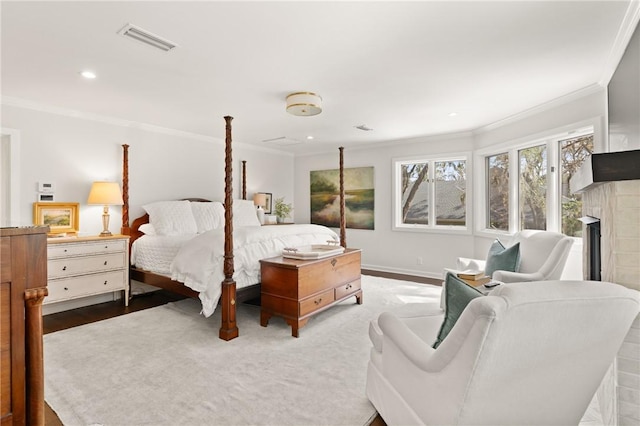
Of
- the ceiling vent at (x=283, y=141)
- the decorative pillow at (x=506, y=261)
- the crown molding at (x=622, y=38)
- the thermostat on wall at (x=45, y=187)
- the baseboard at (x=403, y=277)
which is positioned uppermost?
the ceiling vent at (x=283, y=141)

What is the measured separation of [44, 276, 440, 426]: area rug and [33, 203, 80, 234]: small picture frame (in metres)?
1.33

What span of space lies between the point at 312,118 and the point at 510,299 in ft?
12.4

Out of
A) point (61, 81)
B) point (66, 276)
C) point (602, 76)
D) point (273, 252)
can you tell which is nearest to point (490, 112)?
point (602, 76)

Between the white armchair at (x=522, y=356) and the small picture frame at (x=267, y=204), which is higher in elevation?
the small picture frame at (x=267, y=204)

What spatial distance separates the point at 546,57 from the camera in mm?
2639

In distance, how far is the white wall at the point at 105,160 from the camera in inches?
145

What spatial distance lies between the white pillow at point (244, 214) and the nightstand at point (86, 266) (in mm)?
1592

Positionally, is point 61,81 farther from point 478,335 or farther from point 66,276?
point 478,335

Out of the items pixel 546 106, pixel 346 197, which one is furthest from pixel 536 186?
pixel 346 197

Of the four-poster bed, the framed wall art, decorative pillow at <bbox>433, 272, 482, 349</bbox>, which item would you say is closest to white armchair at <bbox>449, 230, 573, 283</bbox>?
decorative pillow at <bbox>433, 272, 482, 349</bbox>

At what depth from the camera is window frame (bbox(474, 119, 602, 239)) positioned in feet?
11.7

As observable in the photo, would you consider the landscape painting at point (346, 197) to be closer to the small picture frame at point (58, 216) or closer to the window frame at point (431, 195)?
the window frame at point (431, 195)

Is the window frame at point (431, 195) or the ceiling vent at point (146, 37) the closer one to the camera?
the ceiling vent at point (146, 37)

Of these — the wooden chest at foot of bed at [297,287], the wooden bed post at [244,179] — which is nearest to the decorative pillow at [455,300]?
the wooden chest at foot of bed at [297,287]
